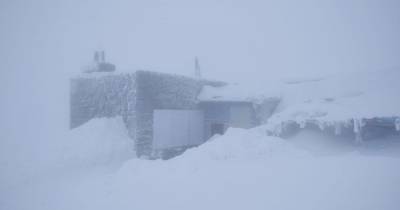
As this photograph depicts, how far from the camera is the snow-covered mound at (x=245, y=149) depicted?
1281 cm

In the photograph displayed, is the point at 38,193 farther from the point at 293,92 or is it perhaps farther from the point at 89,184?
the point at 293,92

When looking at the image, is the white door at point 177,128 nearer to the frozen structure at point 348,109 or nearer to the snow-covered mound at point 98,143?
the snow-covered mound at point 98,143

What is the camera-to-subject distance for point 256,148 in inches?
521

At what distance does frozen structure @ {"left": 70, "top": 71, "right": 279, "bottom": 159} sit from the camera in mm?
16391

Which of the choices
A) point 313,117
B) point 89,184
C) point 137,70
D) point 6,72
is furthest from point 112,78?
point 6,72

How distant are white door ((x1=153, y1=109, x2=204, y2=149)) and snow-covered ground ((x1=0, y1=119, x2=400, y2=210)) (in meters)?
2.38

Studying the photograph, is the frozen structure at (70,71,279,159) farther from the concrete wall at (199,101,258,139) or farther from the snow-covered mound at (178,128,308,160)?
the snow-covered mound at (178,128,308,160)

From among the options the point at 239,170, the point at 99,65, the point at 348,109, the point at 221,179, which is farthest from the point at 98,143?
the point at 348,109

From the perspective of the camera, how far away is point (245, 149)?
43.3 ft

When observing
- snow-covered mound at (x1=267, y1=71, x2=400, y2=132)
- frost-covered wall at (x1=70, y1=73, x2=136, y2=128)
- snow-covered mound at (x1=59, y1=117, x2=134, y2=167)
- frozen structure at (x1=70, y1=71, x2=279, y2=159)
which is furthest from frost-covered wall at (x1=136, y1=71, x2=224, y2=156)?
snow-covered mound at (x1=267, y1=71, x2=400, y2=132)

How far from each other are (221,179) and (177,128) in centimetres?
894

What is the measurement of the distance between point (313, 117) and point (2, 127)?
161 feet

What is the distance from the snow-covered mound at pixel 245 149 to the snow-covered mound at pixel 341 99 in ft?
8.57

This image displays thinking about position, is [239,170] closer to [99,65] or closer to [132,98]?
[132,98]
